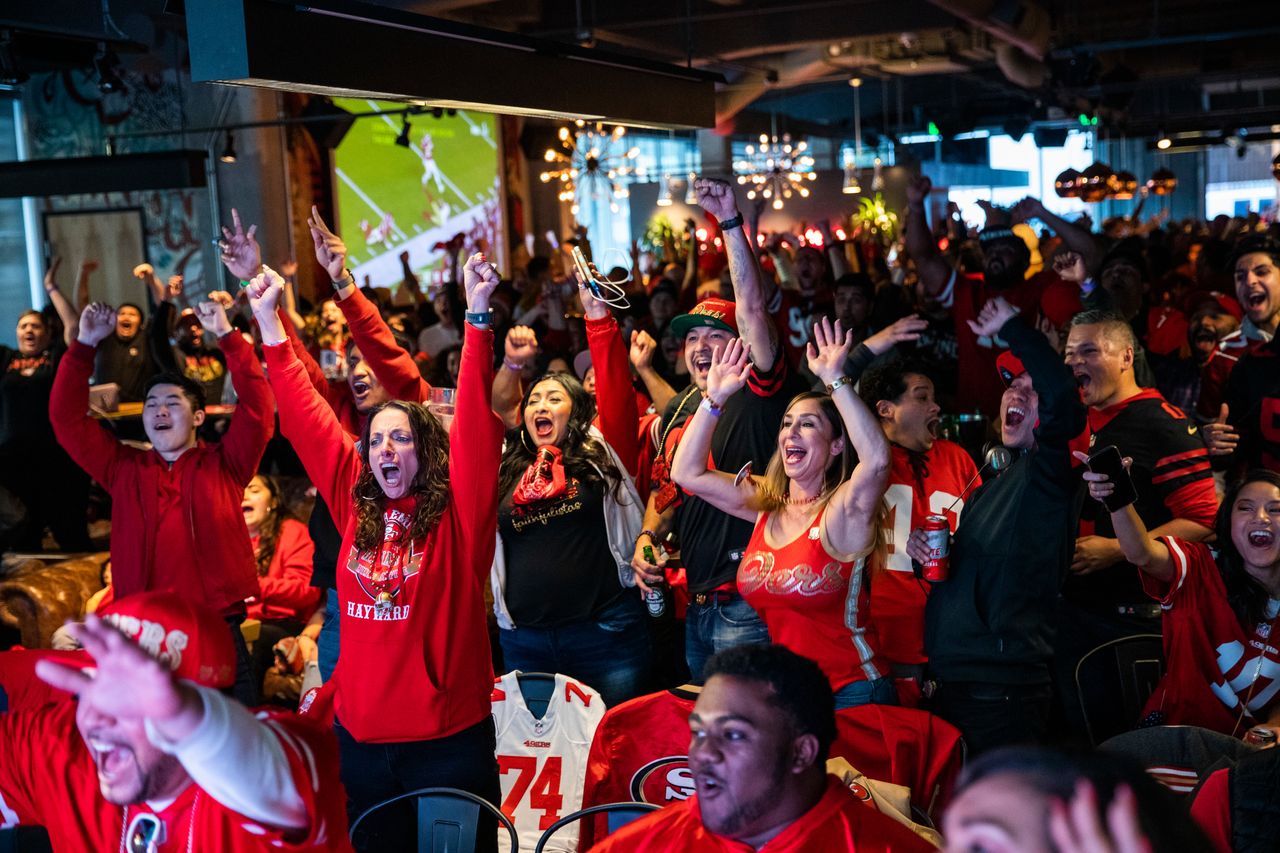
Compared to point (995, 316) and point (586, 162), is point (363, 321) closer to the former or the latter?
point (995, 316)

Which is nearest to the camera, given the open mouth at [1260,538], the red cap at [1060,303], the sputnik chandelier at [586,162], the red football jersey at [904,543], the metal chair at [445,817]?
the metal chair at [445,817]

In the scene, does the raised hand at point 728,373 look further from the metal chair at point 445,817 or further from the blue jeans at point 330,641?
the blue jeans at point 330,641

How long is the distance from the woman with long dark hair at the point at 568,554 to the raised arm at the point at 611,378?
0.22m

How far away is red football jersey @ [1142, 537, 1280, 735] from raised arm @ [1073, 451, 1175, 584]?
0.08 feet

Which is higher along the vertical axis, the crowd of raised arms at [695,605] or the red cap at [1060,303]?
the red cap at [1060,303]

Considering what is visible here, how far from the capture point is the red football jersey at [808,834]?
2125 mm

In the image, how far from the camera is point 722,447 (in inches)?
159

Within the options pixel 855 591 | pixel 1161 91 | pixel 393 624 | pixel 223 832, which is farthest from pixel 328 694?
pixel 1161 91

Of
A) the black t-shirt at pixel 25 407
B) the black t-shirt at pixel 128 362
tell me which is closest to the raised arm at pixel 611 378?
the black t-shirt at pixel 25 407

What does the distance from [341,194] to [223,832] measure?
44.8ft

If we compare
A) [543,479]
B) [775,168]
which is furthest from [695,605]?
[775,168]

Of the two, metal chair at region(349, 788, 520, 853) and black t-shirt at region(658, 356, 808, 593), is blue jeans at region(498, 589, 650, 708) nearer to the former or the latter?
black t-shirt at region(658, 356, 808, 593)

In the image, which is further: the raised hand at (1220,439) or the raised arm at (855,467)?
the raised hand at (1220,439)

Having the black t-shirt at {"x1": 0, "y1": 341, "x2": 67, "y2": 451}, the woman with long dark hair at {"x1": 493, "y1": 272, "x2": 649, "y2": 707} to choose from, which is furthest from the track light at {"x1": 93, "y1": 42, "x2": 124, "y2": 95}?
the woman with long dark hair at {"x1": 493, "y1": 272, "x2": 649, "y2": 707}
